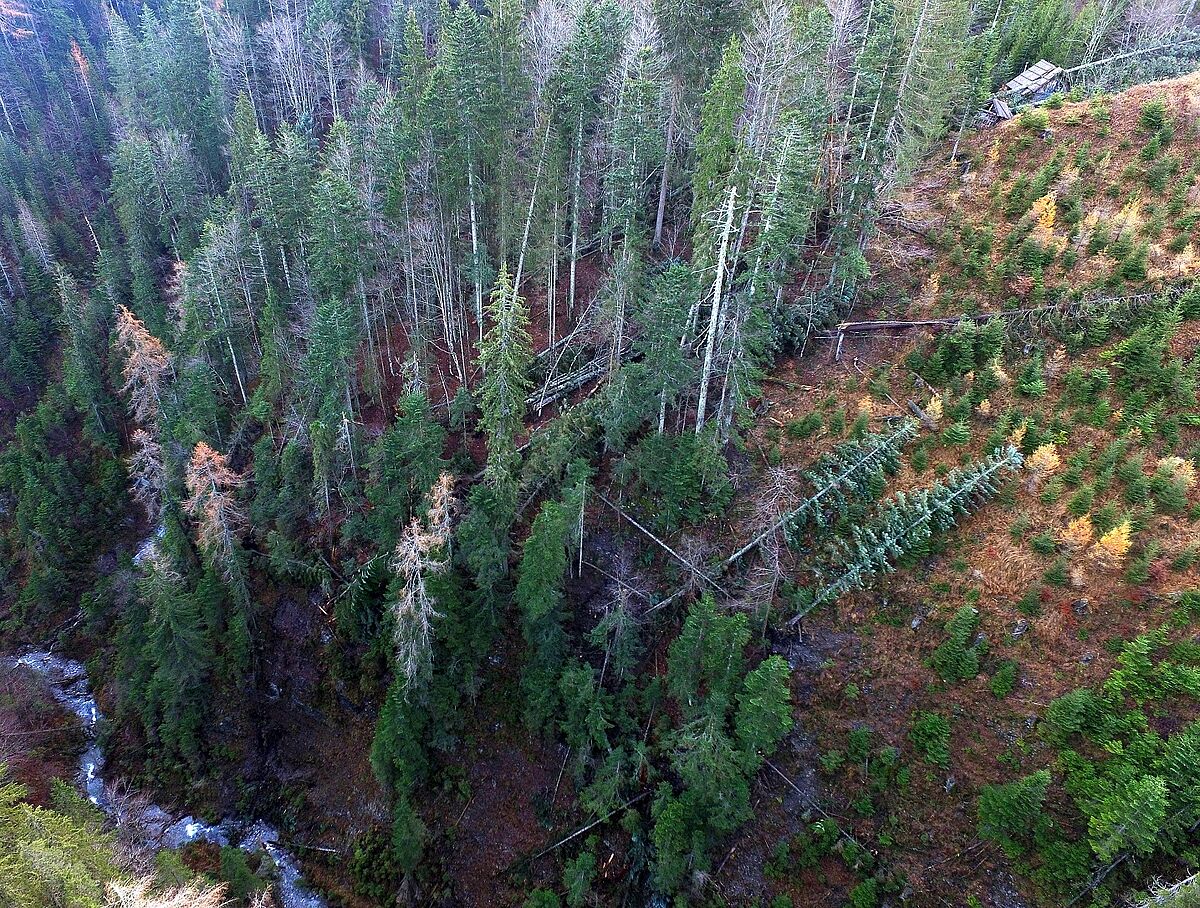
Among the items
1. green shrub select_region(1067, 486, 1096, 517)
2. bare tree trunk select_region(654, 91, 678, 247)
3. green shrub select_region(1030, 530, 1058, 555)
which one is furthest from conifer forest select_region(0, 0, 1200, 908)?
bare tree trunk select_region(654, 91, 678, 247)

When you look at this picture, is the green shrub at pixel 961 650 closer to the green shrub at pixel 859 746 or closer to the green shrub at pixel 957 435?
the green shrub at pixel 859 746

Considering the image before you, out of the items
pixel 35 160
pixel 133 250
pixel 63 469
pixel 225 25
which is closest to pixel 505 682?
pixel 63 469

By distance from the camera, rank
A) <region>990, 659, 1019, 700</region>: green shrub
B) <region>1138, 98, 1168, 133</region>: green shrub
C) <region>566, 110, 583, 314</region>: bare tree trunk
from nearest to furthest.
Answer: <region>990, 659, 1019, 700</region>: green shrub < <region>566, 110, 583, 314</region>: bare tree trunk < <region>1138, 98, 1168, 133</region>: green shrub

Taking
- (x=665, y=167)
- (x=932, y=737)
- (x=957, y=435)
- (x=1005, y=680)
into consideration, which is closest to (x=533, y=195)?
(x=665, y=167)

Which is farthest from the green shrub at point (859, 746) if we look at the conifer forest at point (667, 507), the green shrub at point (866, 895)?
the green shrub at point (866, 895)

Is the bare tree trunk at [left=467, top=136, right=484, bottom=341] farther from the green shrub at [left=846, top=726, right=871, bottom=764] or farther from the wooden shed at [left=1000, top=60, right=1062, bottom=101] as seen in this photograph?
the wooden shed at [left=1000, top=60, right=1062, bottom=101]

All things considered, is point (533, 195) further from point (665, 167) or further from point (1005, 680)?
point (1005, 680)
